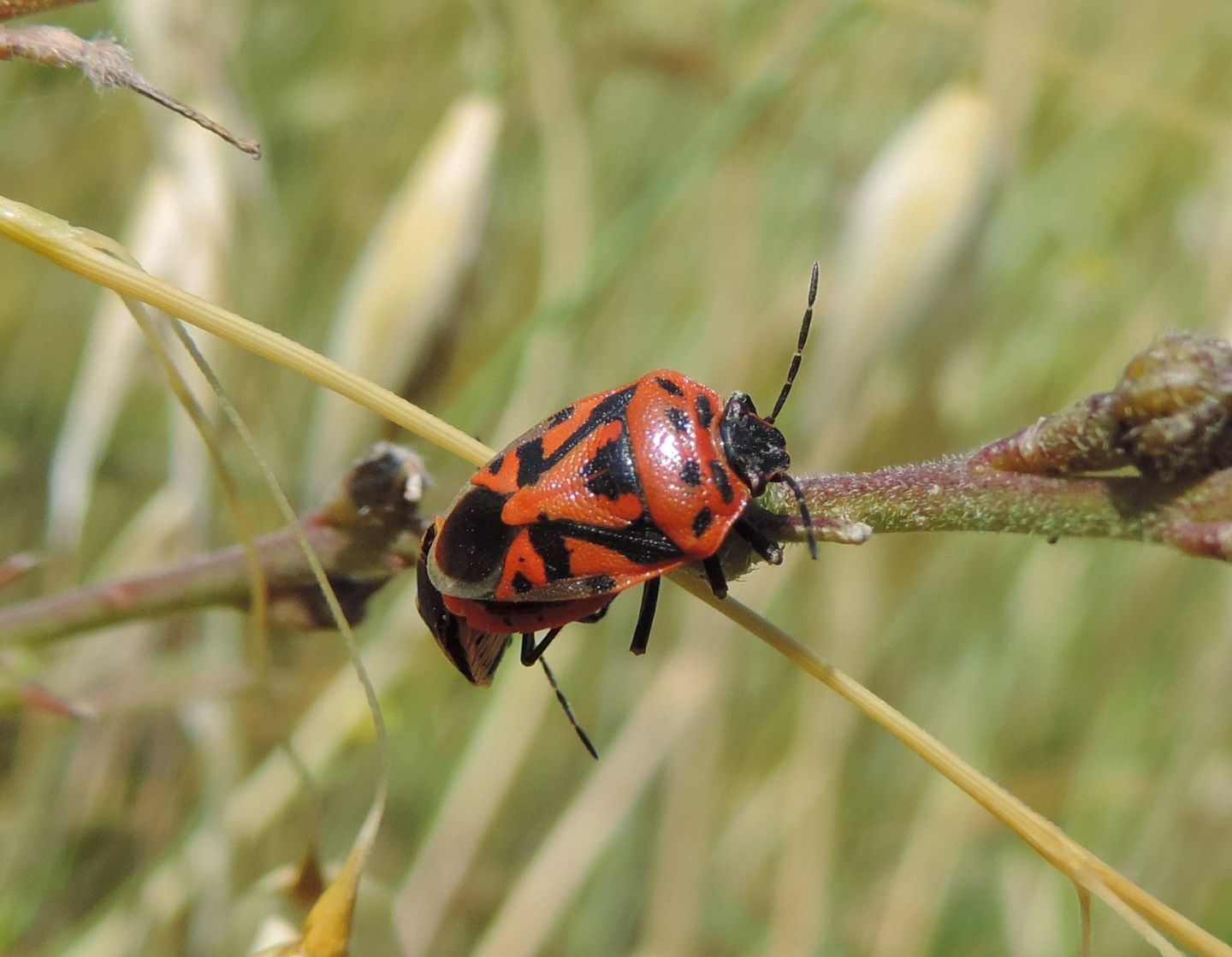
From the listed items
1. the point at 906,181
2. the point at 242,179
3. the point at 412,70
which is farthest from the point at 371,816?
the point at 412,70

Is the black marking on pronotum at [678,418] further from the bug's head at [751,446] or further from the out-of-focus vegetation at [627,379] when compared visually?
the out-of-focus vegetation at [627,379]

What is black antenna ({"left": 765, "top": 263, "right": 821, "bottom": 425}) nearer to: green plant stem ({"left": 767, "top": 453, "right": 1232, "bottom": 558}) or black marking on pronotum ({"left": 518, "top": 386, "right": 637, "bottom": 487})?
black marking on pronotum ({"left": 518, "top": 386, "right": 637, "bottom": 487})

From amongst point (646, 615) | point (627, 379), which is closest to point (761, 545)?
point (646, 615)

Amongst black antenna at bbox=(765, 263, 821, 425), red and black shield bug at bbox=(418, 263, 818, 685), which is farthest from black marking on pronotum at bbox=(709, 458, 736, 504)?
black antenna at bbox=(765, 263, 821, 425)

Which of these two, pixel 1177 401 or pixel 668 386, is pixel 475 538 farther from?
pixel 1177 401

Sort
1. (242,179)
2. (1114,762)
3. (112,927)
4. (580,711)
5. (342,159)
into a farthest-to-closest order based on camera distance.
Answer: (342,159) < (580,711) < (1114,762) < (242,179) < (112,927)

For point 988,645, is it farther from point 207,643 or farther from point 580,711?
point 207,643
